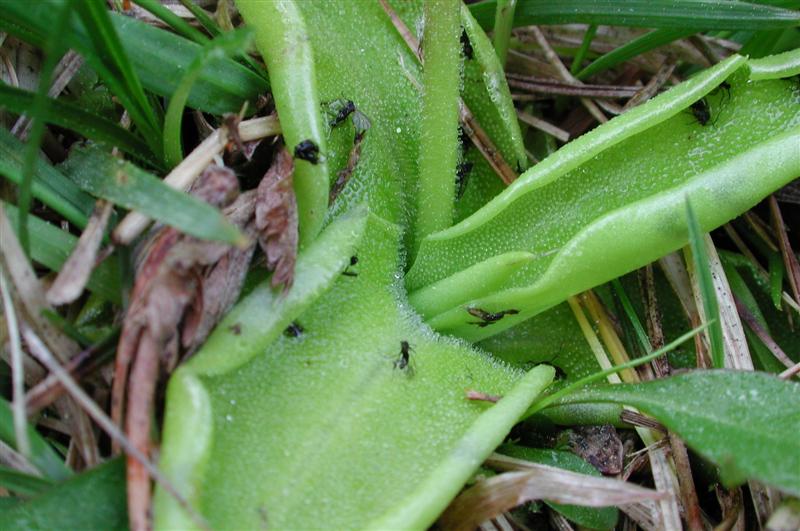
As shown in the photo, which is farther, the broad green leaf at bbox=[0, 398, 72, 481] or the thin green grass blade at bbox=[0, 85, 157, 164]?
the thin green grass blade at bbox=[0, 85, 157, 164]

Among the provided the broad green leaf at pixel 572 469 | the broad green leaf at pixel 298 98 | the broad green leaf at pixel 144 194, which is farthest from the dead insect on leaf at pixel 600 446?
the broad green leaf at pixel 144 194

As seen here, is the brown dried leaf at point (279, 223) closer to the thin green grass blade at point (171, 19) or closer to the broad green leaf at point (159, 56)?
the broad green leaf at point (159, 56)

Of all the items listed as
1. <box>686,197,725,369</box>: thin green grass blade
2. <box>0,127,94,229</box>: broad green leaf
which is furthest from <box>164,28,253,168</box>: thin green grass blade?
<box>686,197,725,369</box>: thin green grass blade

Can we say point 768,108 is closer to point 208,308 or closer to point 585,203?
point 585,203

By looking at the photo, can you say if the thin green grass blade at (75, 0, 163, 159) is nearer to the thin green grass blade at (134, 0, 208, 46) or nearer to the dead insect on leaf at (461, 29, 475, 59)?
the thin green grass blade at (134, 0, 208, 46)

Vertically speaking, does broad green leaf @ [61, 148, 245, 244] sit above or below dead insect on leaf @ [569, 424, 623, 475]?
above

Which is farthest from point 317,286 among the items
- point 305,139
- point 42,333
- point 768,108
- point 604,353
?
point 768,108

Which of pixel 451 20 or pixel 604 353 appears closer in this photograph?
pixel 451 20
